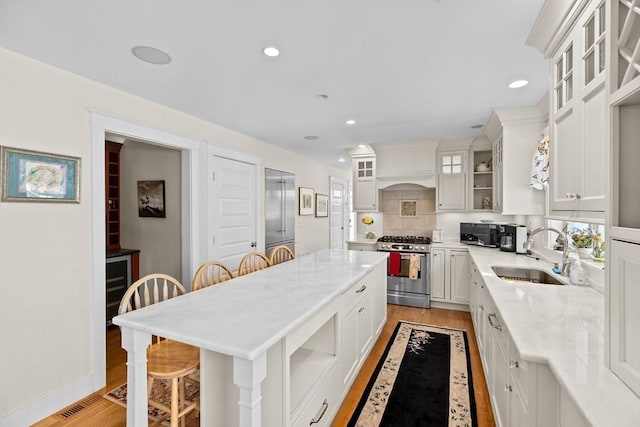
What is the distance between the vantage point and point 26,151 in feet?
6.48

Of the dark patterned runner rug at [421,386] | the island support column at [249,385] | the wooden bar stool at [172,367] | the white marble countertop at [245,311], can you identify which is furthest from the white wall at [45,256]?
the dark patterned runner rug at [421,386]

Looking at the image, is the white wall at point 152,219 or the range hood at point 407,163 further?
the range hood at point 407,163

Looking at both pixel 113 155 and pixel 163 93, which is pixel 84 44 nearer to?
pixel 163 93

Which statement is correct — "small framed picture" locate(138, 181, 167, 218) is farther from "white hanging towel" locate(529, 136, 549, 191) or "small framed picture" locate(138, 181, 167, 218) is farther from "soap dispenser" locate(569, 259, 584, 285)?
"white hanging towel" locate(529, 136, 549, 191)

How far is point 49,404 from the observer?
6.83ft

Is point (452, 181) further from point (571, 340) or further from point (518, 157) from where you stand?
point (571, 340)

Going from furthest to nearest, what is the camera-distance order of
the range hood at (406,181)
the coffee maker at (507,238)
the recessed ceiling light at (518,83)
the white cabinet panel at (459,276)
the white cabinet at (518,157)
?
the range hood at (406,181)
the white cabinet panel at (459,276)
the coffee maker at (507,238)
the white cabinet at (518,157)
the recessed ceiling light at (518,83)

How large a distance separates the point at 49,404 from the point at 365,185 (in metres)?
4.39

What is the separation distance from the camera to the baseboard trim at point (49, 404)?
1.92 m

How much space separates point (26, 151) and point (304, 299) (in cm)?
208

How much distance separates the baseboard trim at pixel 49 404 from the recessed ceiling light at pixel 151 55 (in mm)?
2414

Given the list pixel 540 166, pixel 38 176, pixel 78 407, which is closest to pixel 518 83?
pixel 540 166

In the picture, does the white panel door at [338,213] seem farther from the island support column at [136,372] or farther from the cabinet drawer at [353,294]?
the island support column at [136,372]

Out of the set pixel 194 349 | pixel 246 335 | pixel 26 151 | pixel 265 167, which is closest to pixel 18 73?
pixel 26 151
